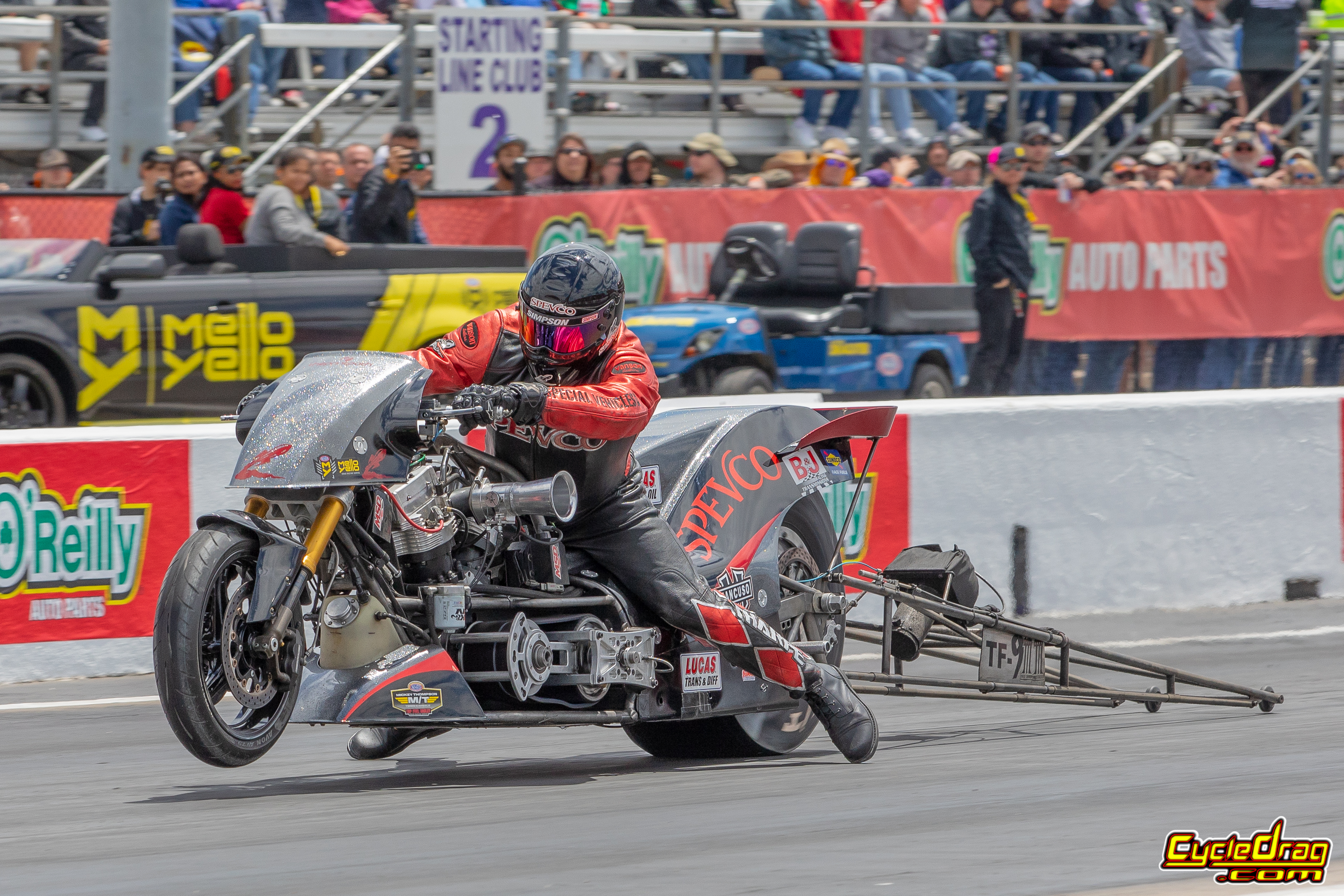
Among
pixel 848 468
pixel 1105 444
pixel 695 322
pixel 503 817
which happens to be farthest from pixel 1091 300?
pixel 503 817

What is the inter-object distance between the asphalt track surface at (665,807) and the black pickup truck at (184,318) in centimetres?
416

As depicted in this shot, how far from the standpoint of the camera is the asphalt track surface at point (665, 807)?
16.5 ft

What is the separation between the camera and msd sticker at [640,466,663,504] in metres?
7.05

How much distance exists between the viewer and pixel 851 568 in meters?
10.1

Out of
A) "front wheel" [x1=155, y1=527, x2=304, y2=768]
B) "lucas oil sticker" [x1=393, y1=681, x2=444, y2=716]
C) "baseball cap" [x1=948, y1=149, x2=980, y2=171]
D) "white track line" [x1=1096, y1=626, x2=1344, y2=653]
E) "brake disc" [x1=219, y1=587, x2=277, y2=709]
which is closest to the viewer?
"front wheel" [x1=155, y1=527, x2=304, y2=768]

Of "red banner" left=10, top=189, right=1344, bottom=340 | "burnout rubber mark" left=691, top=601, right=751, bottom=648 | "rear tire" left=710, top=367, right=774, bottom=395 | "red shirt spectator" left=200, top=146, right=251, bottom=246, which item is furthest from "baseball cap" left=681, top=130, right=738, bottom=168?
"burnout rubber mark" left=691, top=601, right=751, bottom=648

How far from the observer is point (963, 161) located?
59.5 ft

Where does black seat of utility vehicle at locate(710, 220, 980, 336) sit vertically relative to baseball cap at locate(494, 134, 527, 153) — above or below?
below

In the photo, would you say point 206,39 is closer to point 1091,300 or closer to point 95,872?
point 1091,300

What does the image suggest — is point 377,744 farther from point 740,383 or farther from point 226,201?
point 740,383

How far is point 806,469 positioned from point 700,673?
106 centimetres

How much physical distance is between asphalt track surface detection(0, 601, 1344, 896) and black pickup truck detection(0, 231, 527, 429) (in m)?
4.16

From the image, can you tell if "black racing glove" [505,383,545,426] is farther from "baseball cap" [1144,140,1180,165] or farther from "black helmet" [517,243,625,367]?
"baseball cap" [1144,140,1180,165]

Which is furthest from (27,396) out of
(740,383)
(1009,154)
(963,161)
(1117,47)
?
(1117,47)
